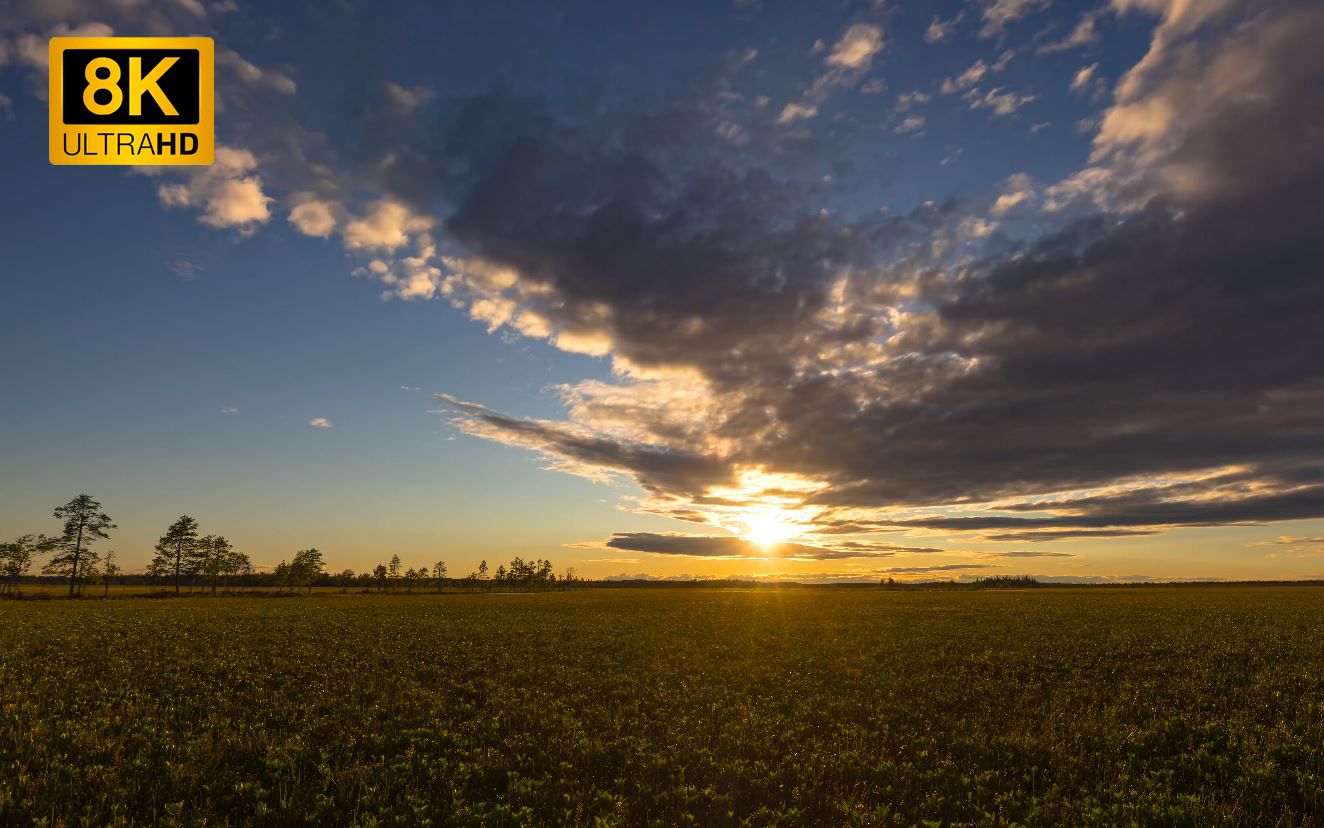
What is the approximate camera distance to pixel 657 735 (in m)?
15.9

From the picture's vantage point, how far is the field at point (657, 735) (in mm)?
11281

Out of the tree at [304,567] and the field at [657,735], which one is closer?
the field at [657,735]

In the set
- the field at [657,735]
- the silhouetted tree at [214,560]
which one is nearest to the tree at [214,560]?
the silhouetted tree at [214,560]

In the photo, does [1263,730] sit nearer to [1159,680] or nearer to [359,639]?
[1159,680]

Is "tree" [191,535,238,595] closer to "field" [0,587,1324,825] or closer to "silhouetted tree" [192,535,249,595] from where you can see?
"silhouetted tree" [192,535,249,595]

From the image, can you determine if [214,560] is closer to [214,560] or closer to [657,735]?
[214,560]

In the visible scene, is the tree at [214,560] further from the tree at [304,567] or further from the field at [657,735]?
the field at [657,735]

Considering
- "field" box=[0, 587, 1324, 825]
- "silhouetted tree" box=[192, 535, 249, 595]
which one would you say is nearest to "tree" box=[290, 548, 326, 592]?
"silhouetted tree" box=[192, 535, 249, 595]

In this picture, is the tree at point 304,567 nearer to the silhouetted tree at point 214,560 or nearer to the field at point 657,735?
the silhouetted tree at point 214,560

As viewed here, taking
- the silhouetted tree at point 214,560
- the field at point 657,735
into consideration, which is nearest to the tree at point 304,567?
the silhouetted tree at point 214,560

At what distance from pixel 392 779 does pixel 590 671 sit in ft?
44.0

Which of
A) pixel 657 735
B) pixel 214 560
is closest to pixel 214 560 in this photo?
pixel 214 560

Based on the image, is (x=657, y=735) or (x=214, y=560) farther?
(x=214, y=560)

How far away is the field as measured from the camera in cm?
1128
